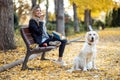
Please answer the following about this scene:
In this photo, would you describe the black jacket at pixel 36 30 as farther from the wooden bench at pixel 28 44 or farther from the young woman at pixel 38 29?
the wooden bench at pixel 28 44

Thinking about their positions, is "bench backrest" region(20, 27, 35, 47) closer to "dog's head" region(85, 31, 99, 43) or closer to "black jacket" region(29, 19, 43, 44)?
"black jacket" region(29, 19, 43, 44)

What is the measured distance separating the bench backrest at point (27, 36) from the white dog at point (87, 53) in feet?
→ 4.37

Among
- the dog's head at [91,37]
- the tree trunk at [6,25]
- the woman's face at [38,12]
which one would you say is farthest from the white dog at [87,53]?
the tree trunk at [6,25]

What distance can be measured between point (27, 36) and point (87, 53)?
5.79 feet

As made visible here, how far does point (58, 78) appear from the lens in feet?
24.5

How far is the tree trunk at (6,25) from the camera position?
41.0 ft

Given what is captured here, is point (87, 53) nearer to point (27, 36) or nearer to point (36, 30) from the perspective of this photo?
point (36, 30)

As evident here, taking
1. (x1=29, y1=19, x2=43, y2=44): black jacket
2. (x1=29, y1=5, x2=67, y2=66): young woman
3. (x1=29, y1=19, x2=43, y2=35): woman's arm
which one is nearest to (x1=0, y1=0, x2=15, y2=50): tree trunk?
(x1=29, y1=5, x2=67, y2=66): young woman

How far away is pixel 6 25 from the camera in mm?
12609

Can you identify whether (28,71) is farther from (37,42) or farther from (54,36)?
(54,36)

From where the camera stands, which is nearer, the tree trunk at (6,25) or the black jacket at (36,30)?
the black jacket at (36,30)

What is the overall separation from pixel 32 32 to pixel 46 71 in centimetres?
126

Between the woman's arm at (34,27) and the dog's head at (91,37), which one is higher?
the woman's arm at (34,27)

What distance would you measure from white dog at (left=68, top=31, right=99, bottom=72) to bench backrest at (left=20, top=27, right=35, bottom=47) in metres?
1.33
